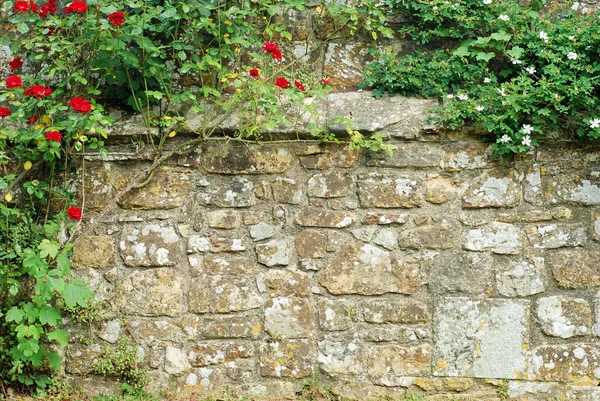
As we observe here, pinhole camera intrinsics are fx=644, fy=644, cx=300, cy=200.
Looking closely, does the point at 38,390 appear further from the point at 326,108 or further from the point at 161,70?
the point at 326,108

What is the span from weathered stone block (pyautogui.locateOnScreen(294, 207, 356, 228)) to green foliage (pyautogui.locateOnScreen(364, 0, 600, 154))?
0.72 metres

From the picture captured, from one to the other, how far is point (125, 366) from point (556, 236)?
243 centimetres

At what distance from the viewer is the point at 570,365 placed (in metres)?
3.41

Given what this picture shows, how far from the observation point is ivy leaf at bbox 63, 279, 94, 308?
10.5 feet

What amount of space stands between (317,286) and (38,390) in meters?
1.62

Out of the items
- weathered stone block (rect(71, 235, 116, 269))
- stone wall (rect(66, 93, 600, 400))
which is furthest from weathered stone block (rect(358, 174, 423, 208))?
weathered stone block (rect(71, 235, 116, 269))

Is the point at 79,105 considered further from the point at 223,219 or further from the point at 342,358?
the point at 342,358

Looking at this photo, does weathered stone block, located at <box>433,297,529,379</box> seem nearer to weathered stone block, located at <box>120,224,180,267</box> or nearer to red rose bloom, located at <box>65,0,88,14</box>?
weathered stone block, located at <box>120,224,180,267</box>

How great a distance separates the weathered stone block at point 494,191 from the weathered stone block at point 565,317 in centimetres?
58

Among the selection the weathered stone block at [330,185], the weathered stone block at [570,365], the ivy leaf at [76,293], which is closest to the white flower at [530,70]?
the weathered stone block at [330,185]

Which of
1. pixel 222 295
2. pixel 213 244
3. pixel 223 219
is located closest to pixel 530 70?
pixel 223 219

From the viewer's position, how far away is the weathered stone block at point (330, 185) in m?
3.53

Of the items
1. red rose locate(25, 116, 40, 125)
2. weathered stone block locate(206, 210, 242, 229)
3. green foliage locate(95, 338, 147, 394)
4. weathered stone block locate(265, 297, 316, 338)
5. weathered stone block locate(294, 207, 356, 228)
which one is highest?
red rose locate(25, 116, 40, 125)

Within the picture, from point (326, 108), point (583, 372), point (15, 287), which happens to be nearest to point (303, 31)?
point (326, 108)
